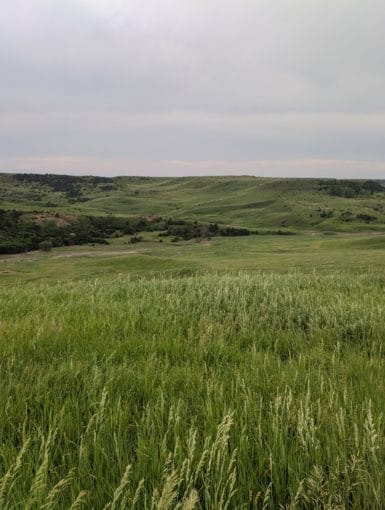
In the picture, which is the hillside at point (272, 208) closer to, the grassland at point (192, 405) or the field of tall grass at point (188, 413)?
the grassland at point (192, 405)

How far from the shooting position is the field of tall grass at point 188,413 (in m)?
2.37

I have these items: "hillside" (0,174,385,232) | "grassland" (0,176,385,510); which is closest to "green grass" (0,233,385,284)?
"hillside" (0,174,385,232)

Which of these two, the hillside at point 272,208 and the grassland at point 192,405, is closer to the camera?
the grassland at point 192,405

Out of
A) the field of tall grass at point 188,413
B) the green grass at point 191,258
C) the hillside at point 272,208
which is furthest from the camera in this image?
the hillside at point 272,208

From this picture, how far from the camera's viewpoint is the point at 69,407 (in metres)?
3.28

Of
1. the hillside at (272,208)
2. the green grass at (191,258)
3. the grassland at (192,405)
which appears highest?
the grassland at (192,405)

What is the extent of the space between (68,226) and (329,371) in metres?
116

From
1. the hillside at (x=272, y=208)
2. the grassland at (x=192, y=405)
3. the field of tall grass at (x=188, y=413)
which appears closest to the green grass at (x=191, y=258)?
the hillside at (x=272, y=208)

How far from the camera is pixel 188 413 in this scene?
3.26 meters

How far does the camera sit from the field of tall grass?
237cm

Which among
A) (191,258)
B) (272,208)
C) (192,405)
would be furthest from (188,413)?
(272,208)

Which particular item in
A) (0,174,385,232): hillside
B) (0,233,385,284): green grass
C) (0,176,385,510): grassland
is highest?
(0,176,385,510): grassland

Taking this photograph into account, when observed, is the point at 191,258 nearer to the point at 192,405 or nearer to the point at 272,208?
the point at 192,405

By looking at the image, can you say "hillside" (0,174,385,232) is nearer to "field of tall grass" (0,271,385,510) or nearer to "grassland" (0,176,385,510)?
"grassland" (0,176,385,510)
